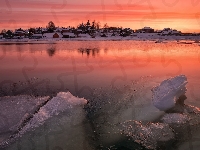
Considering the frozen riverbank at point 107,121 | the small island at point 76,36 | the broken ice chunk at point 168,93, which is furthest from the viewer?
the small island at point 76,36

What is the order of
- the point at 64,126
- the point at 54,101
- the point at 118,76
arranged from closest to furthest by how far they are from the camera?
the point at 64,126, the point at 54,101, the point at 118,76

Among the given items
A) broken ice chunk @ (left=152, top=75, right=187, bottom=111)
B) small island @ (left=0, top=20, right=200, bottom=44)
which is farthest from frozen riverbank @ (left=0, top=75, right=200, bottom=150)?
small island @ (left=0, top=20, right=200, bottom=44)

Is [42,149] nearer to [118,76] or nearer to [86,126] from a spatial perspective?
[86,126]

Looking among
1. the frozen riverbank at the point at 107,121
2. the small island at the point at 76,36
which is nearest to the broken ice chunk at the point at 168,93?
the frozen riverbank at the point at 107,121

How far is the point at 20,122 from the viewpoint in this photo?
853 centimetres

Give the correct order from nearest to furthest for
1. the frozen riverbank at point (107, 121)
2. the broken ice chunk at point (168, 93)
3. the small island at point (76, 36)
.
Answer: the frozen riverbank at point (107, 121)
the broken ice chunk at point (168, 93)
the small island at point (76, 36)

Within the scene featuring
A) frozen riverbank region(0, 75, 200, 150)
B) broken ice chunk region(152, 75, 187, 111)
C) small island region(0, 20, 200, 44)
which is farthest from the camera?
small island region(0, 20, 200, 44)

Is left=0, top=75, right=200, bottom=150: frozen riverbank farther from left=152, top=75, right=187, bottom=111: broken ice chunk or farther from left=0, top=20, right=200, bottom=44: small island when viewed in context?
left=0, top=20, right=200, bottom=44: small island

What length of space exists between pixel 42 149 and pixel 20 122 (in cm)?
217

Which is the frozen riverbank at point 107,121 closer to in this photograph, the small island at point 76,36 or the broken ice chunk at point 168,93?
the broken ice chunk at point 168,93

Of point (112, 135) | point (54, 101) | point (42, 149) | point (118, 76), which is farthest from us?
point (118, 76)

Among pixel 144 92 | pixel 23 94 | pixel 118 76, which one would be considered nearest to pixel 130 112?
pixel 144 92

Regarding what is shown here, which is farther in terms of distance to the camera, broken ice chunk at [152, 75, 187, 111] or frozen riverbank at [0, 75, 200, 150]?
broken ice chunk at [152, 75, 187, 111]

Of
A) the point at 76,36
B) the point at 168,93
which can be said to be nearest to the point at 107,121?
the point at 168,93
